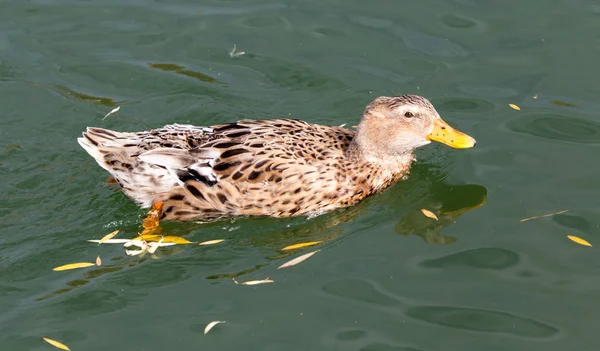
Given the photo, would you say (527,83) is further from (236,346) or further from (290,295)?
(236,346)

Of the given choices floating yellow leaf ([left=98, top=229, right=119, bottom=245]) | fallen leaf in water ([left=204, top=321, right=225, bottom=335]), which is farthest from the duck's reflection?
fallen leaf in water ([left=204, top=321, right=225, bottom=335])

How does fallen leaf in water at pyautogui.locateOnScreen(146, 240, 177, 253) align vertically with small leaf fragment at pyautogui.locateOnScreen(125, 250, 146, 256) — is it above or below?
above

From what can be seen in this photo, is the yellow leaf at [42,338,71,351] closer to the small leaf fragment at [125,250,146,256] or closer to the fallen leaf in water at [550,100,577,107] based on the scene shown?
the small leaf fragment at [125,250,146,256]

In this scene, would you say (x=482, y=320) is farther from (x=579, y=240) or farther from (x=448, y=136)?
(x=448, y=136)

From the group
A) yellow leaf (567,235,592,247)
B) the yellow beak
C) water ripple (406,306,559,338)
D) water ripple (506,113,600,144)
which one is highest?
the yellow beak

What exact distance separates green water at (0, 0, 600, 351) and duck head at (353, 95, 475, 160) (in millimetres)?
561

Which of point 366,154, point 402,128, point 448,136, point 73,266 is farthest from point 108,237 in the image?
point 448,136

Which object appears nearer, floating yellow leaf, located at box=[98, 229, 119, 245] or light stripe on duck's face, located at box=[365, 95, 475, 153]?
floating yellow leaf, located at box=[98, 229, 119, 245]

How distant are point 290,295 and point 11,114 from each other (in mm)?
4838

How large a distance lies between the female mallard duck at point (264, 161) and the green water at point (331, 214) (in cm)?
22

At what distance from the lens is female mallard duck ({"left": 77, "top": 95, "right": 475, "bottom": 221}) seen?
31.0 ft

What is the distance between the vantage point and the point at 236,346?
773 cm

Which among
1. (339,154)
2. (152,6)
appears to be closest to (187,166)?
(339,154)

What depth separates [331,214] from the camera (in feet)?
31.4
